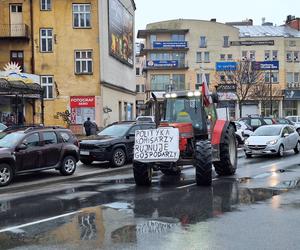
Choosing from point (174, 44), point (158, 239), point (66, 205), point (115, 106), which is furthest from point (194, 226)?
point (174, 44)

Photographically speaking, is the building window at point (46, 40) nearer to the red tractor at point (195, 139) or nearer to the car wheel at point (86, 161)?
the car wheel at point (86, 161)

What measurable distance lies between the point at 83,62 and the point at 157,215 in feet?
104

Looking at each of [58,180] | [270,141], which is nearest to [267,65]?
[270,141]

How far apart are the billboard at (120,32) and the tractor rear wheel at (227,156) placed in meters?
26.5

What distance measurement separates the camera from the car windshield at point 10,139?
14.5 m

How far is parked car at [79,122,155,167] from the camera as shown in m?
18.6

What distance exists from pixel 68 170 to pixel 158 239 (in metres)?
9.41

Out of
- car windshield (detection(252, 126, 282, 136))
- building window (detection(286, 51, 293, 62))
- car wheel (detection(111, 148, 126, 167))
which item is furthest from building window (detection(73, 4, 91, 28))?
building window (detection(286, 51, 293, 62))

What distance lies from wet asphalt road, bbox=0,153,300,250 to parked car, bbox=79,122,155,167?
4.10 meters

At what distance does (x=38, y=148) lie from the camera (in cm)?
1519

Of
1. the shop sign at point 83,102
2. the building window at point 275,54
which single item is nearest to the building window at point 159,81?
the building window at point 275,54

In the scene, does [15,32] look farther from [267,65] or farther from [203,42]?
[203,42]

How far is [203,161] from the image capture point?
12.5m

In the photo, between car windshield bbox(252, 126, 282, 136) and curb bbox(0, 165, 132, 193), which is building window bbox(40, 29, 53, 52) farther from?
curb bbox(0, 165, 132, 193)
